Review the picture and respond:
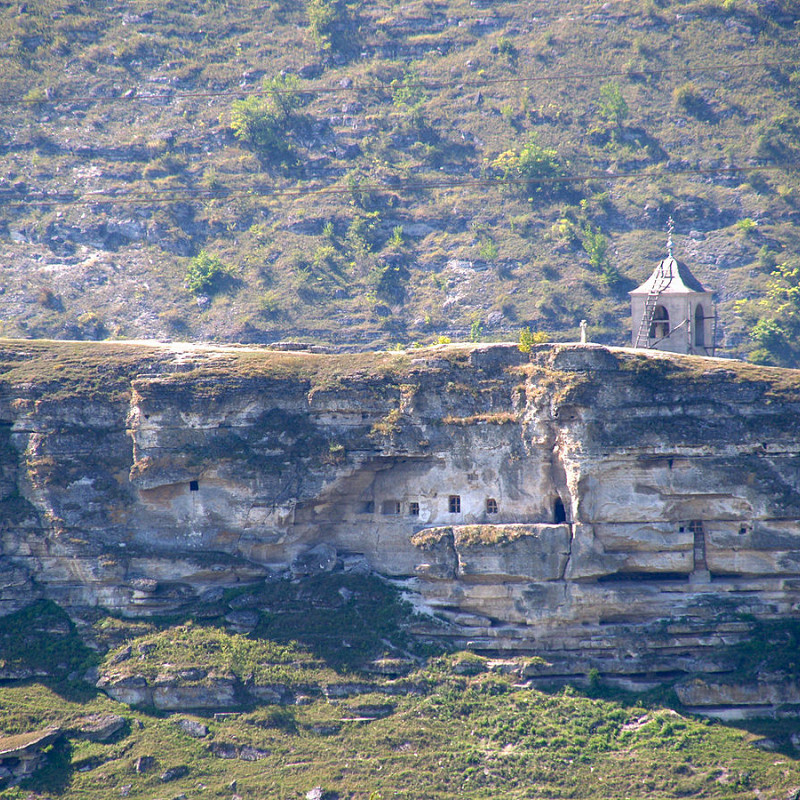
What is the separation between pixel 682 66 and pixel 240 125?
28.9m

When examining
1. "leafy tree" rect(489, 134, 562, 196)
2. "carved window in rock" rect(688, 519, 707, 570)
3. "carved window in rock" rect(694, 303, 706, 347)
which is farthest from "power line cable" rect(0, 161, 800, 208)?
"carved window in rock" rect(688, 519, 707, 570)

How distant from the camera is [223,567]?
4675 cm

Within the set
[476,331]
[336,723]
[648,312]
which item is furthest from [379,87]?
[336,723]

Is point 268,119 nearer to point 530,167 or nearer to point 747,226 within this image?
point 530,167

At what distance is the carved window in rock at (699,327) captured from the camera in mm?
53156

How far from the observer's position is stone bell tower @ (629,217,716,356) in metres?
52.7

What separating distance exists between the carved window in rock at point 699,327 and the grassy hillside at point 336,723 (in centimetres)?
1597

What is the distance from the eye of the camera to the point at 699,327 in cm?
5341

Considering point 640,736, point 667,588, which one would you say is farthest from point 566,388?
point 640,736

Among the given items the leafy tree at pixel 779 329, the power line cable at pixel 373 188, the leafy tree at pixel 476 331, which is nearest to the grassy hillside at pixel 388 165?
the power line cable at pixel 373 188

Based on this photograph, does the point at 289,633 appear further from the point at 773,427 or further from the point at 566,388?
the point at 773,427

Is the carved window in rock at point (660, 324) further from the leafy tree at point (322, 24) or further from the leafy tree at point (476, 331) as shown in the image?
the leafy tree at point (322, 24)

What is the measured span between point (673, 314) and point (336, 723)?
22.6m

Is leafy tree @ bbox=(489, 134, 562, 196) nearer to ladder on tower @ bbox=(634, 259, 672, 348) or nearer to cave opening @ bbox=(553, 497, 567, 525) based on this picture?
ladder on tower @ bbox=(634, 259, 672, 348)
